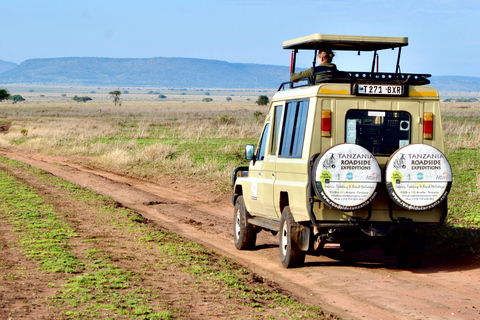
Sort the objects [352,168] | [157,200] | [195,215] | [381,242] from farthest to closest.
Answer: [157,200], [195,215], [381,242], [352,168]

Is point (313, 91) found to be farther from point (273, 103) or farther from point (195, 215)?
point (195, 215)

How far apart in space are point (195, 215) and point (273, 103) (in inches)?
201

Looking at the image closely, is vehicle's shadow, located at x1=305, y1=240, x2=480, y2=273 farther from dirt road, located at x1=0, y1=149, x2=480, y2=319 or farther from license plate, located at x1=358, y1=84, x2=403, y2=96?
license plate, located at x1=358, y1=84, x2=403, y2=96

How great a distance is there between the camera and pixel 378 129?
7.82 metres

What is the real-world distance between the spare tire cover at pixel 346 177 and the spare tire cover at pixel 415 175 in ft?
0.74

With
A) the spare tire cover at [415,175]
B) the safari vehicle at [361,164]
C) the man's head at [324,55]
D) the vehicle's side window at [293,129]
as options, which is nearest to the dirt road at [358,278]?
the safari vehicle at [361,164]

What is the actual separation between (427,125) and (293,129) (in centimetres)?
164

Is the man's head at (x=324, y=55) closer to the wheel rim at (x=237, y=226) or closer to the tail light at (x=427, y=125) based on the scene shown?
the tail light at (x=427, y=125)

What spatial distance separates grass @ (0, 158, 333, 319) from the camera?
239 inches


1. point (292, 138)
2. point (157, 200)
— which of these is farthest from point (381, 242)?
point (157, 200)

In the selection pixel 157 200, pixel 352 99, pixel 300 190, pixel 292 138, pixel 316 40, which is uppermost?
pixel 316 40

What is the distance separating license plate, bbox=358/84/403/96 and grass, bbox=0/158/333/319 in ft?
8.42

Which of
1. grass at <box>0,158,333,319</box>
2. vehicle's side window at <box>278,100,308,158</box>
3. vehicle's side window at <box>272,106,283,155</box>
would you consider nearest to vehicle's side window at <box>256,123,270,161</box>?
vehicle's side window at <box>272,106,283,155</box>

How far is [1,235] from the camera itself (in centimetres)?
959
